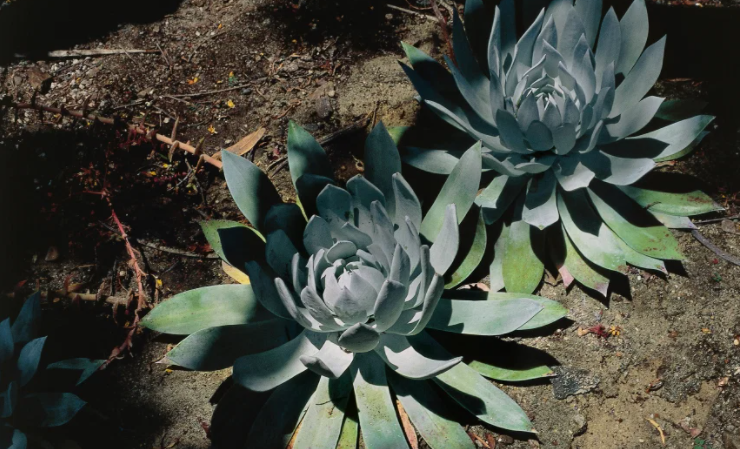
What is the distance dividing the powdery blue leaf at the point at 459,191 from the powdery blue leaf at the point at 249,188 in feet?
1.74

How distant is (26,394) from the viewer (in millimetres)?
1912

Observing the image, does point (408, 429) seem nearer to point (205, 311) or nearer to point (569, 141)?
point (205, 311)

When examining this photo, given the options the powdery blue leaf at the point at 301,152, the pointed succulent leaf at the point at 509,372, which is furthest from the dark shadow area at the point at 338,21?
the pointed succulent leaf at the point at 509,372

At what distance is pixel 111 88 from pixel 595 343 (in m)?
2.33

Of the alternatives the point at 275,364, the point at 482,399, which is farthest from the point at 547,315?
the point at 275,364

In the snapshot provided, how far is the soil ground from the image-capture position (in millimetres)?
2006

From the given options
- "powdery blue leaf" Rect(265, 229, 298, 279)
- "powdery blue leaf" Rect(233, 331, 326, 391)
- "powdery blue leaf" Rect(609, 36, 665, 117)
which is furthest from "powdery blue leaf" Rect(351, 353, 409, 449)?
"powdery blue leaf" Rect(609, 36, 665, 117)

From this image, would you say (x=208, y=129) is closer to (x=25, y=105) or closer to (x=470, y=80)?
(x=25, y=105)

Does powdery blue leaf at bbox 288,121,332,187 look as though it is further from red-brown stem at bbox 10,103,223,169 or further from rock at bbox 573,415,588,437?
rock at bbox 573,415,588,437

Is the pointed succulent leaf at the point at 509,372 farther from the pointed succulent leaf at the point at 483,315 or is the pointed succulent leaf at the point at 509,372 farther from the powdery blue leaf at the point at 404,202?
the powdery blue leaf at the point at 404,202

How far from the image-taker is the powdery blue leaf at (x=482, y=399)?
176 centimetres

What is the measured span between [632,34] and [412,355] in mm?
1385

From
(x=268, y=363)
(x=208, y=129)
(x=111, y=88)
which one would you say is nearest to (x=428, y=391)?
(x=268, y=363)

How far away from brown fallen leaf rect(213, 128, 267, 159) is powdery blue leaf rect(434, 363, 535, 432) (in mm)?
1289
